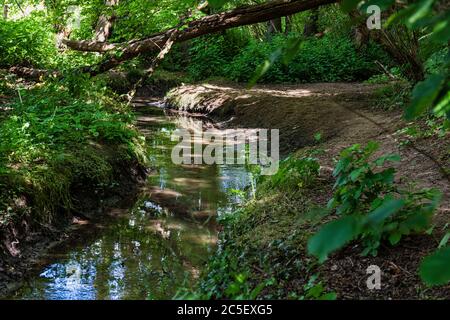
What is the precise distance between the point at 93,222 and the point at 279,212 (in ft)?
6.88

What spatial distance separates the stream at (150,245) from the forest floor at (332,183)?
0.53m

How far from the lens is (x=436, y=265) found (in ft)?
3.92

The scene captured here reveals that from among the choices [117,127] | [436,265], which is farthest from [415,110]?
[117,127]

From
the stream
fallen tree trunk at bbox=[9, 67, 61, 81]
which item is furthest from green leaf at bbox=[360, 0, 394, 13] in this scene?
fallen tree trunk at bbox=[9, 67, 61, 81]

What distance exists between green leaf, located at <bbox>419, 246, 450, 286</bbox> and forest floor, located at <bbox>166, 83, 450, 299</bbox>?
4.00 feet

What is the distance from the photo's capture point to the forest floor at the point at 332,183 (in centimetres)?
312

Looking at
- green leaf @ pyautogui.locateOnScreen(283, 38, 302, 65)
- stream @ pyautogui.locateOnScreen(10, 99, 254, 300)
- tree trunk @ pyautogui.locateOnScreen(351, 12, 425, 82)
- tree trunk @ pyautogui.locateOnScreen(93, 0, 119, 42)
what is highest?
tree trunk @ pyautogui.locateOnScreen(93, 0, 119, 42)

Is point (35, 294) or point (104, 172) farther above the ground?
point (104, 172)

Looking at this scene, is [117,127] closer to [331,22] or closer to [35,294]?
[35,294]

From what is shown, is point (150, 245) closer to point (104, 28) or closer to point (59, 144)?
point (59, 144)

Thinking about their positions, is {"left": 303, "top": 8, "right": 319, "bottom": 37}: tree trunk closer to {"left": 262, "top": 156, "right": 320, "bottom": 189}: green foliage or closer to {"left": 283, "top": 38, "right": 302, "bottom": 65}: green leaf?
{"left": 262, "top": 156, "right": 320, "bottom": 189}: green foliage

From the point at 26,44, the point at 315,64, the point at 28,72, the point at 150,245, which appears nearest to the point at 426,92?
the point at 150,245

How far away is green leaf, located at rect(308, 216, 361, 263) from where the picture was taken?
1180 millimetres
